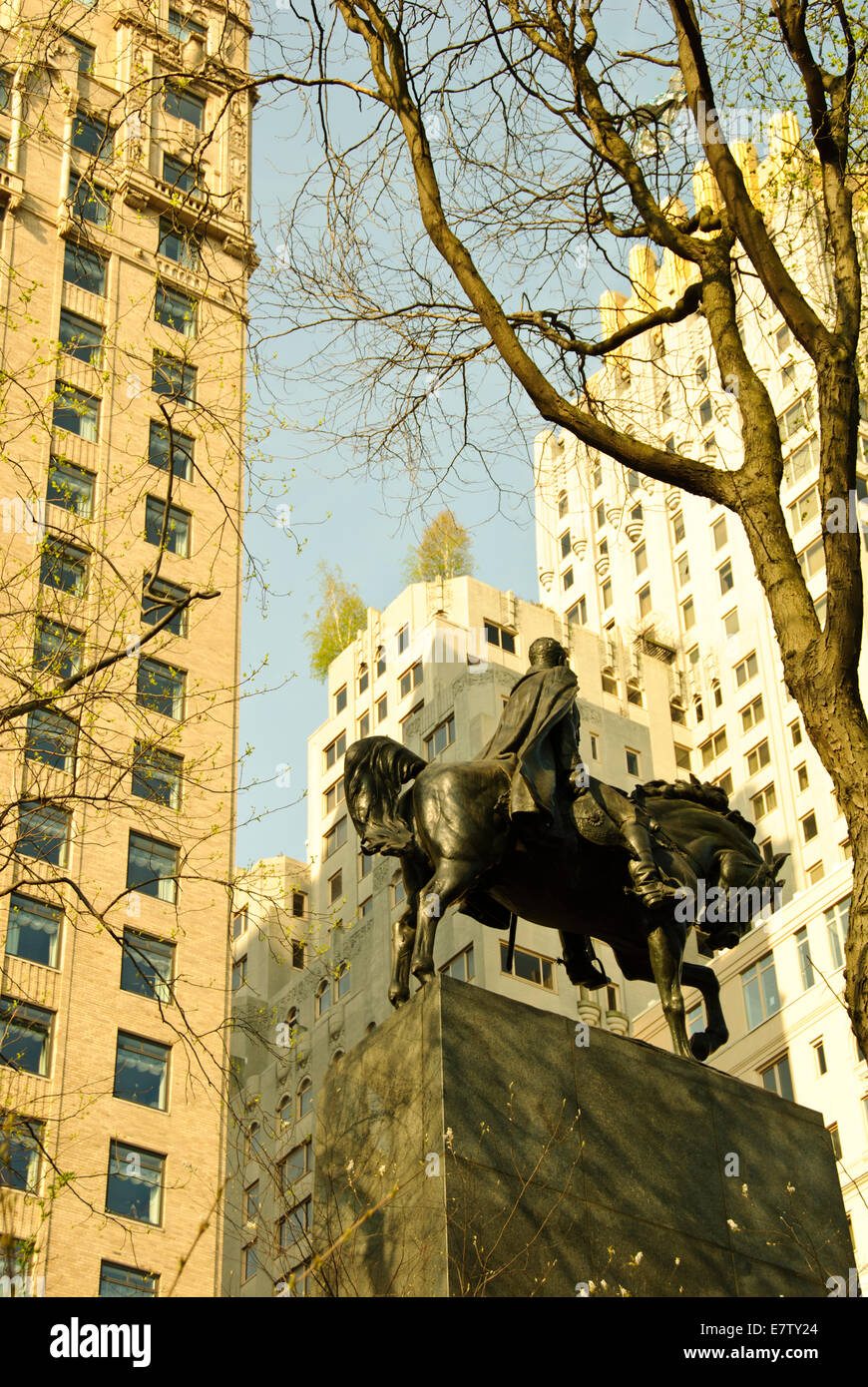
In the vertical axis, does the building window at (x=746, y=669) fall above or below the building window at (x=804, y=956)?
above

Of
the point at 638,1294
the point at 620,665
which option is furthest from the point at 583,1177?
the point at 620,665

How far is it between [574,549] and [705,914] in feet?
252

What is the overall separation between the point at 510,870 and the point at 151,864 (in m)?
34.2

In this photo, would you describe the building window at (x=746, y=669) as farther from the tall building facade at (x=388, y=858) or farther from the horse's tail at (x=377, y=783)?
the horse's tail at (x=377, y=783)

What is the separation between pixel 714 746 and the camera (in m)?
77.7

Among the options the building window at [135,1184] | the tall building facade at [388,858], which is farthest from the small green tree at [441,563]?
the building window at [135,1184]

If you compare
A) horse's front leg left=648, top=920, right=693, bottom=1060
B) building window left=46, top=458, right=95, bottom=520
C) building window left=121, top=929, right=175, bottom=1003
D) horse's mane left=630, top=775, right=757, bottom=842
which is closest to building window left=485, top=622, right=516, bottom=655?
building window left=46, top=458, right=95, bottom=520

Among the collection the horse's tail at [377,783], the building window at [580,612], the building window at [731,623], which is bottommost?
the horse's tail at [377,783]

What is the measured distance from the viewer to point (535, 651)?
1611 cm

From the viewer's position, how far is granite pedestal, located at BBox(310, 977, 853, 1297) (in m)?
12.1

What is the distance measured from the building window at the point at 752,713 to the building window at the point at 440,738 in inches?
650

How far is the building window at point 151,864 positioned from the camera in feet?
155

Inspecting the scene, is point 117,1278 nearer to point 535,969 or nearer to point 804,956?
point 535,969
